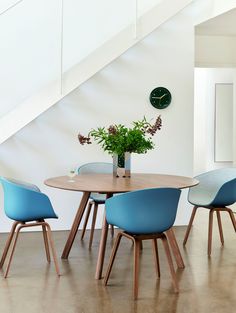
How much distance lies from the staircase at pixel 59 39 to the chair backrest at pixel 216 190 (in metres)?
1.82

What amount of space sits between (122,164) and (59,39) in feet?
7.34

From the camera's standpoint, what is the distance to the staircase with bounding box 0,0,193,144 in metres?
4.82

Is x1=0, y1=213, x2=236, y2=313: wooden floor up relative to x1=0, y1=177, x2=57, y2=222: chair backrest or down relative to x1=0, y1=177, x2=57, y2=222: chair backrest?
down

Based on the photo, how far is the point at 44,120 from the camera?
16.5ft

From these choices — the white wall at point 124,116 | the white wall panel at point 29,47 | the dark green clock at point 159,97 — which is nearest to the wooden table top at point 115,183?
the white wall at point 124,116

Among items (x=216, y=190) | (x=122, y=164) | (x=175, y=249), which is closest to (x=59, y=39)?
(x=122, y=164)

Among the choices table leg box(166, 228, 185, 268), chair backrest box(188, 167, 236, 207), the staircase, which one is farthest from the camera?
the staircase

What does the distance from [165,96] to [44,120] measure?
5.20ft

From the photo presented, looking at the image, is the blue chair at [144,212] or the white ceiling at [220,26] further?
the white ceiling at [220,26]

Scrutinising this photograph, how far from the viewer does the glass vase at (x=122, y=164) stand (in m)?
4.00

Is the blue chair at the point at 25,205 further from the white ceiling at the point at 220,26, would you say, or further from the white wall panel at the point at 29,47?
the white ceiling at the point at 220,26

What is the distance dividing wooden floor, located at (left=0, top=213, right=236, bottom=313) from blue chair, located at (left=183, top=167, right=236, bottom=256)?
0.33m

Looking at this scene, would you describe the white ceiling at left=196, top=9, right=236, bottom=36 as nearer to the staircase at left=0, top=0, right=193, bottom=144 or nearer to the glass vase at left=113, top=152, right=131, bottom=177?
the staircase at left=0, top=0, right=193, bottom=144

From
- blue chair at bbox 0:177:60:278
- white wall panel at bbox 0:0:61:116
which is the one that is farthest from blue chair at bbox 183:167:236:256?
white wall panel at bbox 0:0:61:116
